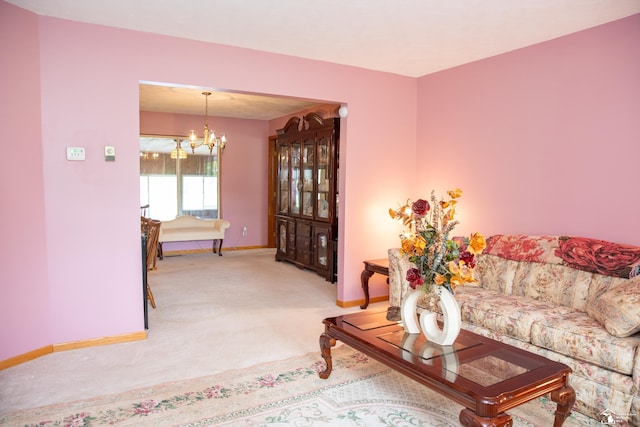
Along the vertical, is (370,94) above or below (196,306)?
above

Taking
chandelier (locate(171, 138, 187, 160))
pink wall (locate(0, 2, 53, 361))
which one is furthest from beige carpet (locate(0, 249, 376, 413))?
chandelier (locate(171, 138, 187, 160))

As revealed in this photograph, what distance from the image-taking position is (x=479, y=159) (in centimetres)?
444

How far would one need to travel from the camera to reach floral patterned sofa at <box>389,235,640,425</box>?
247cm

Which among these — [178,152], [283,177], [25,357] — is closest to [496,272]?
[25,357]

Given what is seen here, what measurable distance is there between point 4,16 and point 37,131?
2.58 ft

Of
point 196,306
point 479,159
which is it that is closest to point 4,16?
point 196,306

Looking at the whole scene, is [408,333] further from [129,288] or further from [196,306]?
[196,306]

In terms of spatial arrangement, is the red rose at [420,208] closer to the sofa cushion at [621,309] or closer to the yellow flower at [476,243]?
the yellow flower at [476,243]

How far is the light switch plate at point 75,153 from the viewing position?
348 cm

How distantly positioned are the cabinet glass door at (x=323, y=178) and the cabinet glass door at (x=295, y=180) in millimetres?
586

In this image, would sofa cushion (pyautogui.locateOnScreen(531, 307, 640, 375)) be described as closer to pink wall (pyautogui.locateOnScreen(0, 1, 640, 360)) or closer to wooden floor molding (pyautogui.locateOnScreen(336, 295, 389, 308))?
pink wall (pyautogui.locateOnScreen(0, 1, 640, 360))

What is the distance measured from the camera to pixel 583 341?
2600 mm

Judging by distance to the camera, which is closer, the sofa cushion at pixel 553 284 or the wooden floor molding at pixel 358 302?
the sofa cushion at pixel 553 284

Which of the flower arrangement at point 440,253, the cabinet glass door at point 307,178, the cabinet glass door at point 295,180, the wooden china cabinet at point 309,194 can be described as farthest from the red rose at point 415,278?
the cabinet glass door at point 295,180
